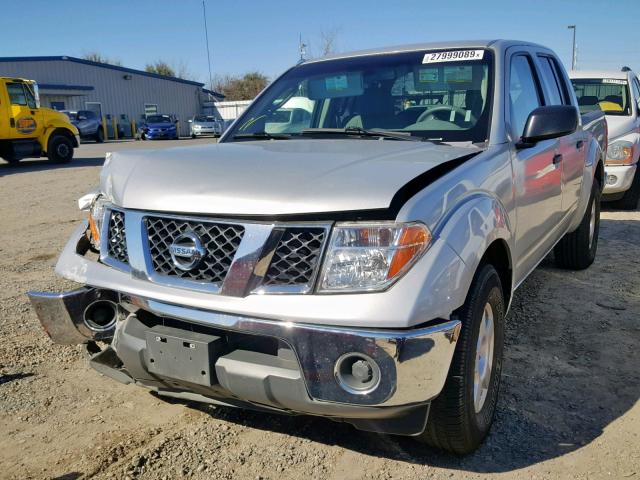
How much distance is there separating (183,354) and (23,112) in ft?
55.9

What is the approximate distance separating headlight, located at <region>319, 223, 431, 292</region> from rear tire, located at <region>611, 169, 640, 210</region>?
747 centimetres

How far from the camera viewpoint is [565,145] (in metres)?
4.12

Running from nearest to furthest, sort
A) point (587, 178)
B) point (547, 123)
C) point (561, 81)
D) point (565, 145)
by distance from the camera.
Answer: point (547, 123)
point (565, 145)
point (561, 81)
point (587, 178)

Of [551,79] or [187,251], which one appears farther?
[551,79]

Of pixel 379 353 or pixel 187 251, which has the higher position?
pixel 187 251

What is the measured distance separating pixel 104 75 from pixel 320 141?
143 feet

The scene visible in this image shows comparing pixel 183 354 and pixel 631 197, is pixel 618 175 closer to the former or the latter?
pixel 631 197

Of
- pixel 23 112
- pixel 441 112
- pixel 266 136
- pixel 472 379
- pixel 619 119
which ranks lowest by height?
pixel 472 379

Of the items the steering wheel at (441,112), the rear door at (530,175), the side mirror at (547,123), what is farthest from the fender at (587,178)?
the steering wheel at (441,112)

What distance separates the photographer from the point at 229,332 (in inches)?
87.4

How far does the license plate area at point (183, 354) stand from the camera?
220 centimetres

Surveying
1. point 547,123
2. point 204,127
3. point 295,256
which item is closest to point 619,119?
point 547,123

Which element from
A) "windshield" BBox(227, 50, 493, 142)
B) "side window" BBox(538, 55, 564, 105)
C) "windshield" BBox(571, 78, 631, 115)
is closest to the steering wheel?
"windshield" BBox(227, 50, 493, 142)

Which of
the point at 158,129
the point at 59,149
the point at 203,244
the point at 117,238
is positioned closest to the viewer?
the point at 203,244
